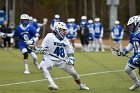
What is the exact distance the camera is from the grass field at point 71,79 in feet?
52.2

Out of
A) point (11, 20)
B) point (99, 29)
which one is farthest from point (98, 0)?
point (99, 29)

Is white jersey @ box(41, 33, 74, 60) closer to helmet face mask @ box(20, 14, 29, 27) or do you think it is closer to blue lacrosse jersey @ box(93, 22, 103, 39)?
helmet face mask @ box(20, 14, 29, 27)

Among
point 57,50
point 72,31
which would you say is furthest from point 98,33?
point 57,50

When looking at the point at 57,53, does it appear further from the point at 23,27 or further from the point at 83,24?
the point at 83,24

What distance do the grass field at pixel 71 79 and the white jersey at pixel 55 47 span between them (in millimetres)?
986

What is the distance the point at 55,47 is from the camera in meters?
15.3

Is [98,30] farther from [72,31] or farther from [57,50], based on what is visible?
[57,50]

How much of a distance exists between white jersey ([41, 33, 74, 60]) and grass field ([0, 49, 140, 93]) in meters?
0.99

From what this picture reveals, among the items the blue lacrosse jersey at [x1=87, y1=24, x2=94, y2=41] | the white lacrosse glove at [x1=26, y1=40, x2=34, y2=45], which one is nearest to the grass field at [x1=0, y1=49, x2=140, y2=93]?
the white lacrosse glove at [x1=26, y1=40, x2=34, y2=45]

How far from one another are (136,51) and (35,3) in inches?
2319

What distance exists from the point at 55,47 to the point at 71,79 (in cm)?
340

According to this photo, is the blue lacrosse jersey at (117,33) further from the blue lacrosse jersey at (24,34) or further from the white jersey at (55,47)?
the white jersey at (55,47)

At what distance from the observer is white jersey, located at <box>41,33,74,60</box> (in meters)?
15.3

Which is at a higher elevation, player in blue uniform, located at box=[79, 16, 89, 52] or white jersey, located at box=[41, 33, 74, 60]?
white jersey, located at box=[41, 33, 74, 60]
